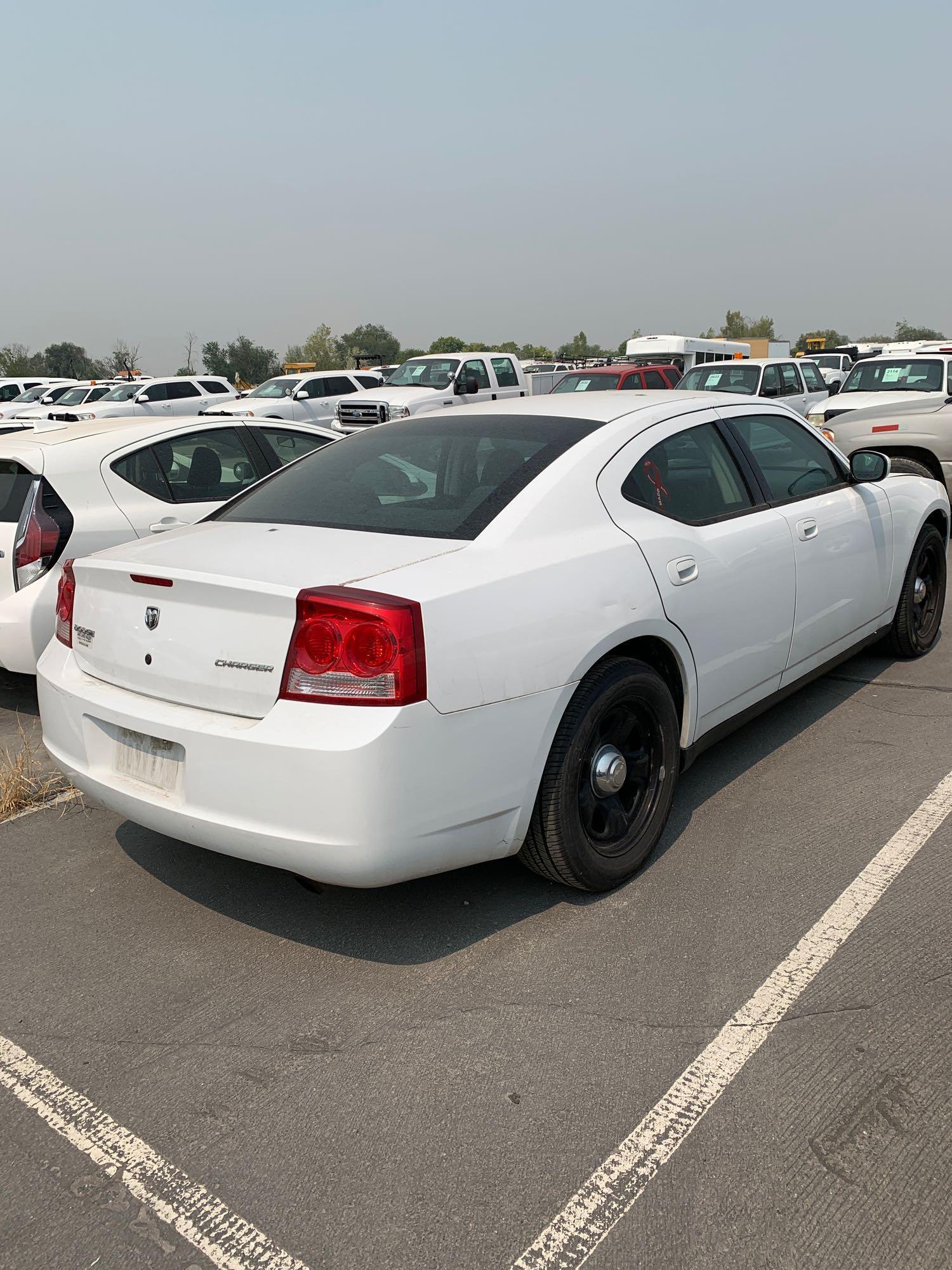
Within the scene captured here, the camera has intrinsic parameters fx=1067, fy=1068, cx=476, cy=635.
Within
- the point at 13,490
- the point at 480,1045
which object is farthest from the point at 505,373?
the point at 480,1045

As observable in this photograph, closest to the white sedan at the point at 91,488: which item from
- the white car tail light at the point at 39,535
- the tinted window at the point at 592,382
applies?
the white car tail light at the point at 39,535

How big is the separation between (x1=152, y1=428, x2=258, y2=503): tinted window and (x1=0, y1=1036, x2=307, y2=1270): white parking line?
4.09 m

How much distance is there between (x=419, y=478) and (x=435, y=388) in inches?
693

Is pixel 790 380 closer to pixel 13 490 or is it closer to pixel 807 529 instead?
pixel 807 529

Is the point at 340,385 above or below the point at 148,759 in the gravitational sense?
above

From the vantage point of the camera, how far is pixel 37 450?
5770 mm

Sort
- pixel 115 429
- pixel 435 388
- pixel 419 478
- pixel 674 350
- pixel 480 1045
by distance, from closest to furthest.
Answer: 1. pixel 480 1045
2. pixel 419 478
3. pixel 115 429
4. pixel 435 388
5. pixel 674 350

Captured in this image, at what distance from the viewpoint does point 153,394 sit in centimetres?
2705

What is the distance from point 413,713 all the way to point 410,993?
844mm

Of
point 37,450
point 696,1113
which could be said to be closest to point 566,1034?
point 696,1113

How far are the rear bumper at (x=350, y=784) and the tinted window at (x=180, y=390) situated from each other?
25.8 metres

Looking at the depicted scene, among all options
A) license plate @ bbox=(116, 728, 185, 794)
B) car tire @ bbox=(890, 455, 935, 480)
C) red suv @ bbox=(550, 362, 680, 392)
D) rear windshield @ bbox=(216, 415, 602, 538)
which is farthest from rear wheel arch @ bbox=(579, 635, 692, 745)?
red suv @ bbox=(550, 362, 680, 392)

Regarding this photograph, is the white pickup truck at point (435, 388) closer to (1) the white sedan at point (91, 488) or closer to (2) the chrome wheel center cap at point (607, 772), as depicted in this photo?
(1) the white sedan at point (91, 488)

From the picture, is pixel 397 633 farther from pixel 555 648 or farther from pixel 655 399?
pixel 655 399
